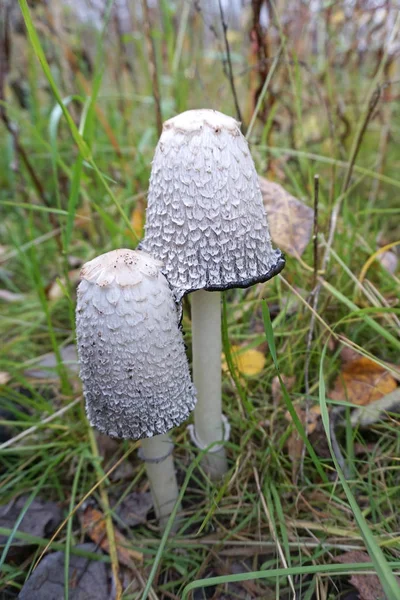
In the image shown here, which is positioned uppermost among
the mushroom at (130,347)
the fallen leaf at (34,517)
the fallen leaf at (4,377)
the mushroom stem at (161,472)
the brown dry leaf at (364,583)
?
the mushroom at (130,347)

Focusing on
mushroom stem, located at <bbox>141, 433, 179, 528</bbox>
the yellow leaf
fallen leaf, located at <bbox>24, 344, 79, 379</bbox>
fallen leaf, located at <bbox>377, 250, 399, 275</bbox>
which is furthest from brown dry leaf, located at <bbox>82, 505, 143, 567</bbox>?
fallen leaf, located at <bbox>377, 250, 399, 275</bbox>

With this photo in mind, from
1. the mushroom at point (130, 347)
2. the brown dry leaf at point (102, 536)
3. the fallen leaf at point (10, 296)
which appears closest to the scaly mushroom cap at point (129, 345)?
the mushroom at point (130, 347)

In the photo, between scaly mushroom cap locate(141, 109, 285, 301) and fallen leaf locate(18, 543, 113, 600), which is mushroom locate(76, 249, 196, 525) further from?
fallen leaf locate(18, 543, 113, 600)

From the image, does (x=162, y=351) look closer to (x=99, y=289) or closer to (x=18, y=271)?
(x=99, y=289)

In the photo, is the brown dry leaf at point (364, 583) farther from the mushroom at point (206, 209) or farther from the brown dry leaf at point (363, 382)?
the mushroom at point (206, 209)

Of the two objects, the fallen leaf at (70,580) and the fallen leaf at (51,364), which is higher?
the fallen leaf at (51,364)
